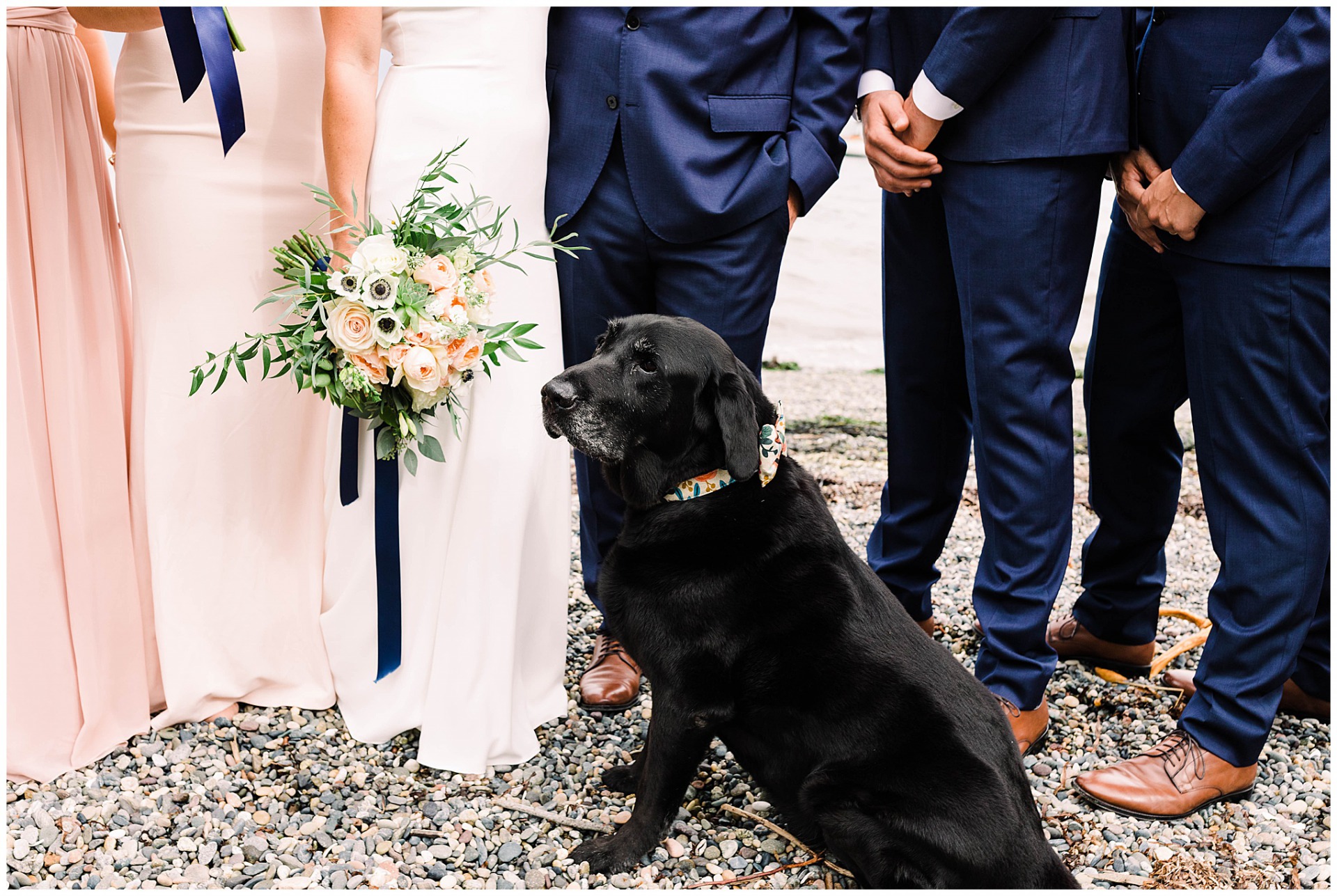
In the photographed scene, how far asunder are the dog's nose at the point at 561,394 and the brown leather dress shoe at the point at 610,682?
1.10 m

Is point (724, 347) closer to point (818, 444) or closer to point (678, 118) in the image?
point (678, 118)

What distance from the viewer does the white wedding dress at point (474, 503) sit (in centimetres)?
260

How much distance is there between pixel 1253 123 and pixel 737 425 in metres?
1.41

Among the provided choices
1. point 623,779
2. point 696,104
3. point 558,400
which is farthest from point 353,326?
point 623,779

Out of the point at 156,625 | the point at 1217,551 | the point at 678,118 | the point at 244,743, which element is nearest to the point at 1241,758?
the point at 1217,551

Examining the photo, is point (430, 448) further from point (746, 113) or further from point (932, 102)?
point (932, 102)

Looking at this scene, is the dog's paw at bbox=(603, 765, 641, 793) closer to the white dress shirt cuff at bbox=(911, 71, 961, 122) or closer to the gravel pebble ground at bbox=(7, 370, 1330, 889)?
the gravel pebble ground at bbox=(7, 370, 1330, 889)

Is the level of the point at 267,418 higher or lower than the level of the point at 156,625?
higher

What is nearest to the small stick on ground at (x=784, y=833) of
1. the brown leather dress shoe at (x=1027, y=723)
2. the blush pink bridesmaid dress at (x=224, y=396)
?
the brown leather dress shoe at (x=1027, y=723)

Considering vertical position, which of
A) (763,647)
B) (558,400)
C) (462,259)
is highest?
(462,259)

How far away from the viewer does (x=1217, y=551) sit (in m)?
2.69

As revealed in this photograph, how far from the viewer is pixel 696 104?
9.10ft

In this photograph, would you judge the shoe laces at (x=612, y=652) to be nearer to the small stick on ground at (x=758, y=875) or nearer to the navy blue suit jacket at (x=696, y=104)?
the small stick on ground at (x=758, y=875)

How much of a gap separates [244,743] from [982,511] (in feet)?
7.37
